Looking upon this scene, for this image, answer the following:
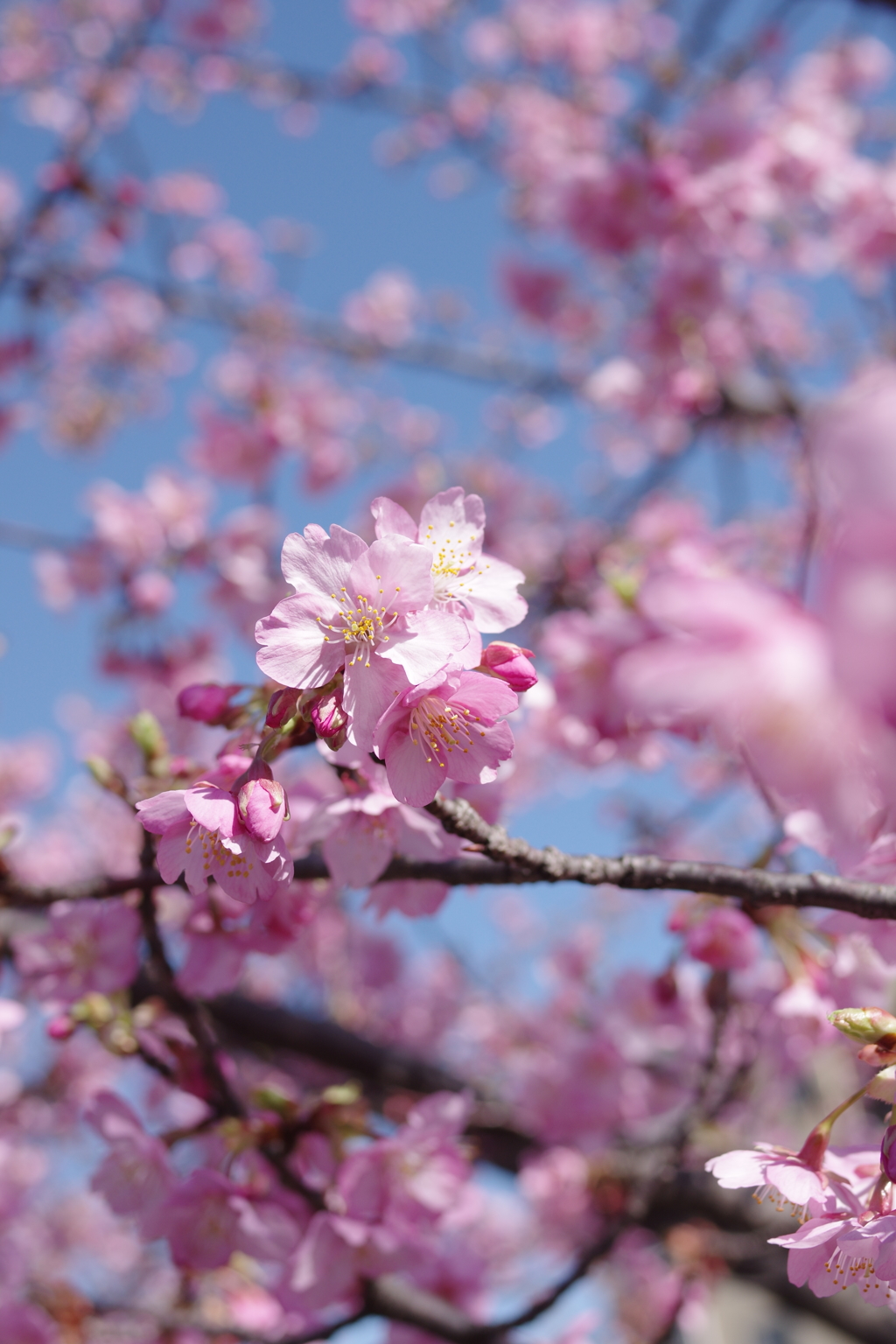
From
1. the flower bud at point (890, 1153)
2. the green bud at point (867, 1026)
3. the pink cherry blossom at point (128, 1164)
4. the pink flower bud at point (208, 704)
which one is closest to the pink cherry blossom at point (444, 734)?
the pink flower bud at point (208, 704)

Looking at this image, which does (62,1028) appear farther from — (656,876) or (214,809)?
(656,876)

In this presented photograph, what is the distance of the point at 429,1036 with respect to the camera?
5629 millimetres

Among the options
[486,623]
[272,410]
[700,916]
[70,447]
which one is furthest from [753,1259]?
[70,447]

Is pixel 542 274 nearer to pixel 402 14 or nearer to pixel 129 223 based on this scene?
pixel 129 223

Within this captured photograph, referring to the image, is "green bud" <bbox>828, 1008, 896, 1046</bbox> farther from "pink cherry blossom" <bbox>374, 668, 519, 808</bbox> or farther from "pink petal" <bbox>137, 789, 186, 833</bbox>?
"pink petal" <bbox>137, 789, 186, 833</bbox>

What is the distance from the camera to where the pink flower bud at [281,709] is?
101cm

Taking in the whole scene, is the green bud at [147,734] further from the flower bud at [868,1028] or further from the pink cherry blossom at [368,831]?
the flower bud at [868,1028]

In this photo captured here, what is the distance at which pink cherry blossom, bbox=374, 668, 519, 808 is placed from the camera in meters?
0.96

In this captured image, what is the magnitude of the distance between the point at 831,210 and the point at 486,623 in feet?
15.4

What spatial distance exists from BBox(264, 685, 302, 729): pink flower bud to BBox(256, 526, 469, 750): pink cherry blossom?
0.9 inches

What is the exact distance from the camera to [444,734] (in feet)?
3.34

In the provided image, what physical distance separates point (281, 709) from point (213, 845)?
24 cm

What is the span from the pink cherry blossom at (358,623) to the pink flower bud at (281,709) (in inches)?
0.9

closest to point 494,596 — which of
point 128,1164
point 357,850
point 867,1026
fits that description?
point 357,850
